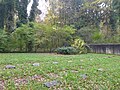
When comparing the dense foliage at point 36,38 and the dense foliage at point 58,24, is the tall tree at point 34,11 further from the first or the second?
the dense foliage at point 36,38

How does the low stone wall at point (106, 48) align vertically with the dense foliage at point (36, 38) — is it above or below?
below

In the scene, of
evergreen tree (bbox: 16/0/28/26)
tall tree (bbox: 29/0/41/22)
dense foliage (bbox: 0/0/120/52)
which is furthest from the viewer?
tall tree (bbox: 29/0/41/22)

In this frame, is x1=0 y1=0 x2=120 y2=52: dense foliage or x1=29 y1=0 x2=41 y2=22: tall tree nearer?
x1=0 y1=0 x2=120 y2=52: dense foliage

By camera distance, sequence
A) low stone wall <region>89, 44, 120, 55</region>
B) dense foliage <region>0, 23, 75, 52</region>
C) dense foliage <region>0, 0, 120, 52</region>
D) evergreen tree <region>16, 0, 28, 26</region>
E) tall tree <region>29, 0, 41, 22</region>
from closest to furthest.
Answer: low stone wall <region>89, 44, 120, 55</region>
dense foliage <region>0, 23, 75, 52</region>
dense foliage <region>0, 0, 120, 52</region>
evergreen tree <region>16, 0, 28, 26</region>
tall tree <region>29, 0, 41, 22</region>

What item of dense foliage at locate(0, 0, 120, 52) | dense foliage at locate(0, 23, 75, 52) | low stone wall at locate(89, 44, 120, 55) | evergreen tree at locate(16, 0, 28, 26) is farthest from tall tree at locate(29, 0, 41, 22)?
low stone wall at locate(89, 44, 120, 55)

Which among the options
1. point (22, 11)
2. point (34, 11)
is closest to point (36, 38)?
point (22, 11)

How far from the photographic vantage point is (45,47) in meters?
19.5

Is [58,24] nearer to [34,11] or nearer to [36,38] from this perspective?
[34,11]

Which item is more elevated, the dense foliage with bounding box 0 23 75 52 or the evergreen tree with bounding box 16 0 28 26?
the evergreen tree with bounding box 16 0 28 26

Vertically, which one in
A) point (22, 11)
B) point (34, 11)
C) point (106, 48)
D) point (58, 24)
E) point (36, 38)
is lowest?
point (106, 48)

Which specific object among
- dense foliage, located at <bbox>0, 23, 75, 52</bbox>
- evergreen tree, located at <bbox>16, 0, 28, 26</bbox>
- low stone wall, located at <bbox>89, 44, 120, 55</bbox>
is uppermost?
evergreen tree, located at <bbox>16, 0, 28, 26</bbox>

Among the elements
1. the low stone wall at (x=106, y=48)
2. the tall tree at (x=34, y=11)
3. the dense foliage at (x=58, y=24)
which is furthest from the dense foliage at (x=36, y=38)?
the tall tree at (x=34, y=11)

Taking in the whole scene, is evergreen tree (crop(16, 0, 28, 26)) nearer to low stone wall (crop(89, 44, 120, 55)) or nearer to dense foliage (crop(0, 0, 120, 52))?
dense foliage (crop(0, 0, 120, 52))

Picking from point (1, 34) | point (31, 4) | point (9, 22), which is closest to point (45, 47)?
point (1, 34)
